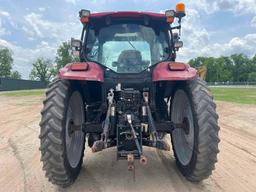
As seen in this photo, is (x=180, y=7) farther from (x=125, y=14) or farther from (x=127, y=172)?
(x=127, y=172)

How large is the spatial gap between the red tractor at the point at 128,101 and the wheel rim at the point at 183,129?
0.01 meters

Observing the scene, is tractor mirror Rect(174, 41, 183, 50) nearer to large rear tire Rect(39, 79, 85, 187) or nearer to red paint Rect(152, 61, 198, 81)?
red paint Rect(152, 61, 198, 81)

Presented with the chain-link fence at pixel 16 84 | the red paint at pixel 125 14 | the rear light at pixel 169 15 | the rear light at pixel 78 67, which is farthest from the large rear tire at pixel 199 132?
the chain-link fence at pixel 16 84

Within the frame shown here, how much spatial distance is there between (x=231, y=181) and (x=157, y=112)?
56.7 inches

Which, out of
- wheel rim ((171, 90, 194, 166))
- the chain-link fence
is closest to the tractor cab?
wheel rim ((171, 90, 194, 166))

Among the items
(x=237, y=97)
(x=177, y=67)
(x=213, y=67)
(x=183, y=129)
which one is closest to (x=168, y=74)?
(x=177, y=67)

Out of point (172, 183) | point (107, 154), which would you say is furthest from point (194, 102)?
point (107, 154)

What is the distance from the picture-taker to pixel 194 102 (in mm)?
4414

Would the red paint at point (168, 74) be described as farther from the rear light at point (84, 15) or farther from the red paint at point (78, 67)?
the rear light at point (84, 15)

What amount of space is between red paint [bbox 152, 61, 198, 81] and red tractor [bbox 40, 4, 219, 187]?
0.01 m

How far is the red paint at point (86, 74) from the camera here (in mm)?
4387

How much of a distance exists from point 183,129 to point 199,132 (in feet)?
2.64

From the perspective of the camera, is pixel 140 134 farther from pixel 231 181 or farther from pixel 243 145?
pixel 243 145

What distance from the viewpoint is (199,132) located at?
4297 mm
